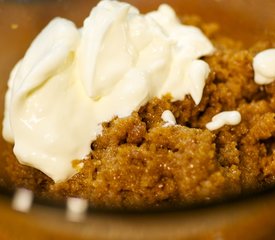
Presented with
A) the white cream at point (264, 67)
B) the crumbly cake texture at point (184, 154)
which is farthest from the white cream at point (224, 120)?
the white cream at point (264, 67)

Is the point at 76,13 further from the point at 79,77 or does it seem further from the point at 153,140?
the point at 153,140

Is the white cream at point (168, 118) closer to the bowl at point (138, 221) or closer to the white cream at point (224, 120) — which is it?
the white cream at point (224, 120)

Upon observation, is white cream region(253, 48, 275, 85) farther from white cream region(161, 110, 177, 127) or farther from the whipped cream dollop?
white cream region(161, 110, 177, 127)

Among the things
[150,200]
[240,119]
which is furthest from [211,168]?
[240,119]

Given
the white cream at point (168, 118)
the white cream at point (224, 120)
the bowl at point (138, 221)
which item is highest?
the bowl at point (138, 221)

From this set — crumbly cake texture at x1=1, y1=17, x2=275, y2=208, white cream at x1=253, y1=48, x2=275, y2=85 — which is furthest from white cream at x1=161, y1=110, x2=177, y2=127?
white cream at x1=253, y1=48, x2=275, y2=85

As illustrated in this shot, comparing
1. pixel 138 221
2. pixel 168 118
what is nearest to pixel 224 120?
pixel 168 118
